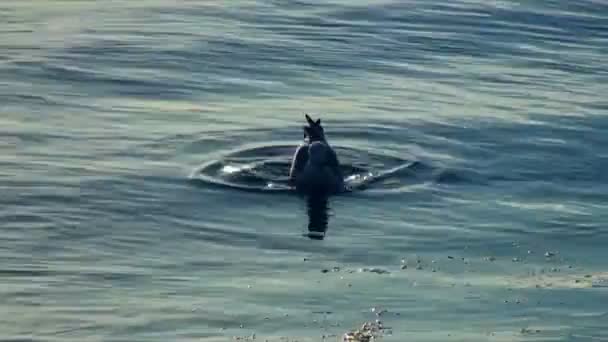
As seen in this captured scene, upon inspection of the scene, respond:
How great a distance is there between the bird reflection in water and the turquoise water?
8 cm

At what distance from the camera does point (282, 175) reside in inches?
801

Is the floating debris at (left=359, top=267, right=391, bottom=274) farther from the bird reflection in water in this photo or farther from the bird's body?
the bird's body

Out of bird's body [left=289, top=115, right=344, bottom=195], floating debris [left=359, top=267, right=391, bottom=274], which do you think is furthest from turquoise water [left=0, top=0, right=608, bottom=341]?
bird's body [left=289, top=115, right=344, bottom=195]

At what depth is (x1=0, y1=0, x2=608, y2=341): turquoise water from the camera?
47.7 ft

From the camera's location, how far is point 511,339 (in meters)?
13.9

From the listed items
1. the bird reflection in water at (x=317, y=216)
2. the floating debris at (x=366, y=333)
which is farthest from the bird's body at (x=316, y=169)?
the floating debris at (x=366, y=333)

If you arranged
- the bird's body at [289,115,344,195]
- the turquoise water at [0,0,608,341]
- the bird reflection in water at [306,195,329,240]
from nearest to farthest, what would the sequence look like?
the turquoise water at [0,0,608,341]
the bird reflection in water at [306,195,329,240]
the bird's body at [289,115,344,195]

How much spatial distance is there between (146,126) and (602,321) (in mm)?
9645

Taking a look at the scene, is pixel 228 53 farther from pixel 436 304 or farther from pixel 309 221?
pixel 436 304

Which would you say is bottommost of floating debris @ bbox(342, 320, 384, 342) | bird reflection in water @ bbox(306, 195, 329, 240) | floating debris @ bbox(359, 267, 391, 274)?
bird reflection in water @ bbox(306, 195, 329, 240)

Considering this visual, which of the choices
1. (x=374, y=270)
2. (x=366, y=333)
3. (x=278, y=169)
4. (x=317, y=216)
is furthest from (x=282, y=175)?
(x=366, y=333)

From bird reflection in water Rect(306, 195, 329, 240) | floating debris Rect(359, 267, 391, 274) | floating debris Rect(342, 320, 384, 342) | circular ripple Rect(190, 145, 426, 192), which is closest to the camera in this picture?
floating debris Rect(342, 320, 384, 342)

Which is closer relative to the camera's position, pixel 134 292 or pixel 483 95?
pixel 134 292

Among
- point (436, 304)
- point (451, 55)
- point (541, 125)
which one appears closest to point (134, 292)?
point (436, 304)
